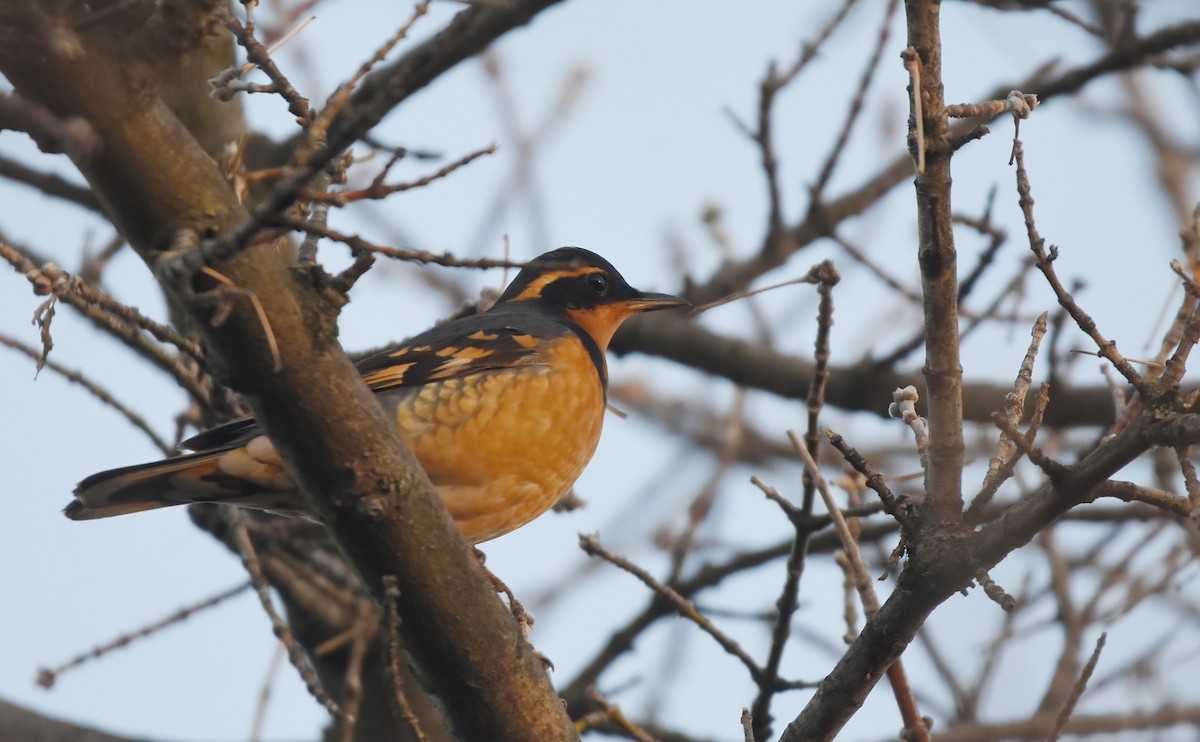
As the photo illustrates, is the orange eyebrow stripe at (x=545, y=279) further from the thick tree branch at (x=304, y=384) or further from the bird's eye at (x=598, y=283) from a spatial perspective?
the thick tree branch at (x=304, y=384)

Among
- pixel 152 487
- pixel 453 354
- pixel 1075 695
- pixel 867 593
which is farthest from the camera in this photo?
pixel 453 354

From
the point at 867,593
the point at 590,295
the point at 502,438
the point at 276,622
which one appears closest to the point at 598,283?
the point at 590,295

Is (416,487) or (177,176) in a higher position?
(177,176)

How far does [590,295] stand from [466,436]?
1.96m

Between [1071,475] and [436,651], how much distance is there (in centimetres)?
179

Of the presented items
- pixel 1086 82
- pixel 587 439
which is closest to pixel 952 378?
pixel 587 439

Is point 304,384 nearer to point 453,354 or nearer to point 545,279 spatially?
point 453,354

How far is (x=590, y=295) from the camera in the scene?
704cm

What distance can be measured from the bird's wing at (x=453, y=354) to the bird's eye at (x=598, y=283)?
880mm

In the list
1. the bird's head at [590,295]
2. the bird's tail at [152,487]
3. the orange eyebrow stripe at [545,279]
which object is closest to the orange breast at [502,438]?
the bird's tail at [152,487]

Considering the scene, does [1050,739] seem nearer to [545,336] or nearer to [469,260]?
[469,260]

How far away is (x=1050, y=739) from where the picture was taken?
12.8ft

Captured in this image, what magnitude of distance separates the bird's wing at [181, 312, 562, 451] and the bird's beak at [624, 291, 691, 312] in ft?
3.08

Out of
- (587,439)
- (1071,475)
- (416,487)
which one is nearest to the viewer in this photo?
(1071,475)
